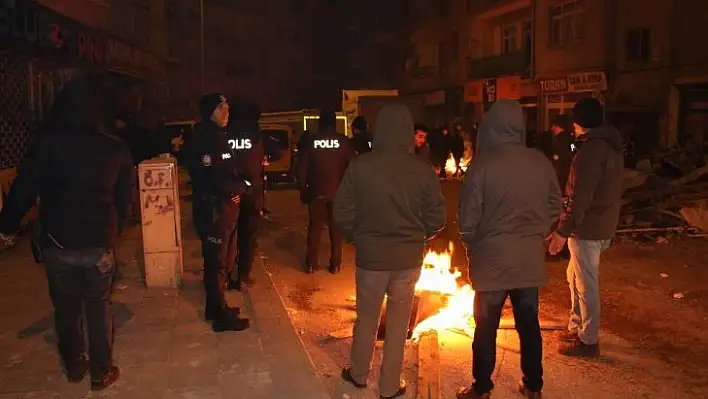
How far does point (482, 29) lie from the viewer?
3206 centimetres

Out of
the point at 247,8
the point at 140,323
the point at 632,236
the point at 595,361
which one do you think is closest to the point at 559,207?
the point at 595,361

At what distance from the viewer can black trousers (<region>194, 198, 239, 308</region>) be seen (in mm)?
5625

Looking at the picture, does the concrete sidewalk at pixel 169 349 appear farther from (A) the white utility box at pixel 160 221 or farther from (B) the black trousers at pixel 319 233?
(B) the black trousers at pixel 319 233

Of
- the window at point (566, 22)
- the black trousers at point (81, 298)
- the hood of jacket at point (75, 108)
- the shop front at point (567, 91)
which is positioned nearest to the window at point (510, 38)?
the window at point (566, 22)

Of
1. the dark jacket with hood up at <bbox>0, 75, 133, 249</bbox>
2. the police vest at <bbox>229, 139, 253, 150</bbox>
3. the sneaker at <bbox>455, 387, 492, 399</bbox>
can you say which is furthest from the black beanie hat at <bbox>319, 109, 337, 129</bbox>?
the sneaker at <bbox>455, 387, 492, 399</bbox>

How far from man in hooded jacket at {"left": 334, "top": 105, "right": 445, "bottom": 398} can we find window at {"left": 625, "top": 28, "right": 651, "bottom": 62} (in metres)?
18.2

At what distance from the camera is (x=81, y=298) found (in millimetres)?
4418

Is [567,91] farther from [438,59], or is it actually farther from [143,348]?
[143,348]

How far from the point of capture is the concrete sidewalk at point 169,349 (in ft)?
14.5

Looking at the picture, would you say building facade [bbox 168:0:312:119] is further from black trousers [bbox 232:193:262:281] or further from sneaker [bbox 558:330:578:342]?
sneaker [bbox 558:330:578:342]

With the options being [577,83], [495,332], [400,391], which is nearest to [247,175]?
[400,391]

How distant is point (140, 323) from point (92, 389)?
1378mm

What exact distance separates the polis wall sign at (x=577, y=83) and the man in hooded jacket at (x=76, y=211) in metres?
20.1

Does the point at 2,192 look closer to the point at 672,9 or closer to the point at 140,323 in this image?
the point at 140,323
